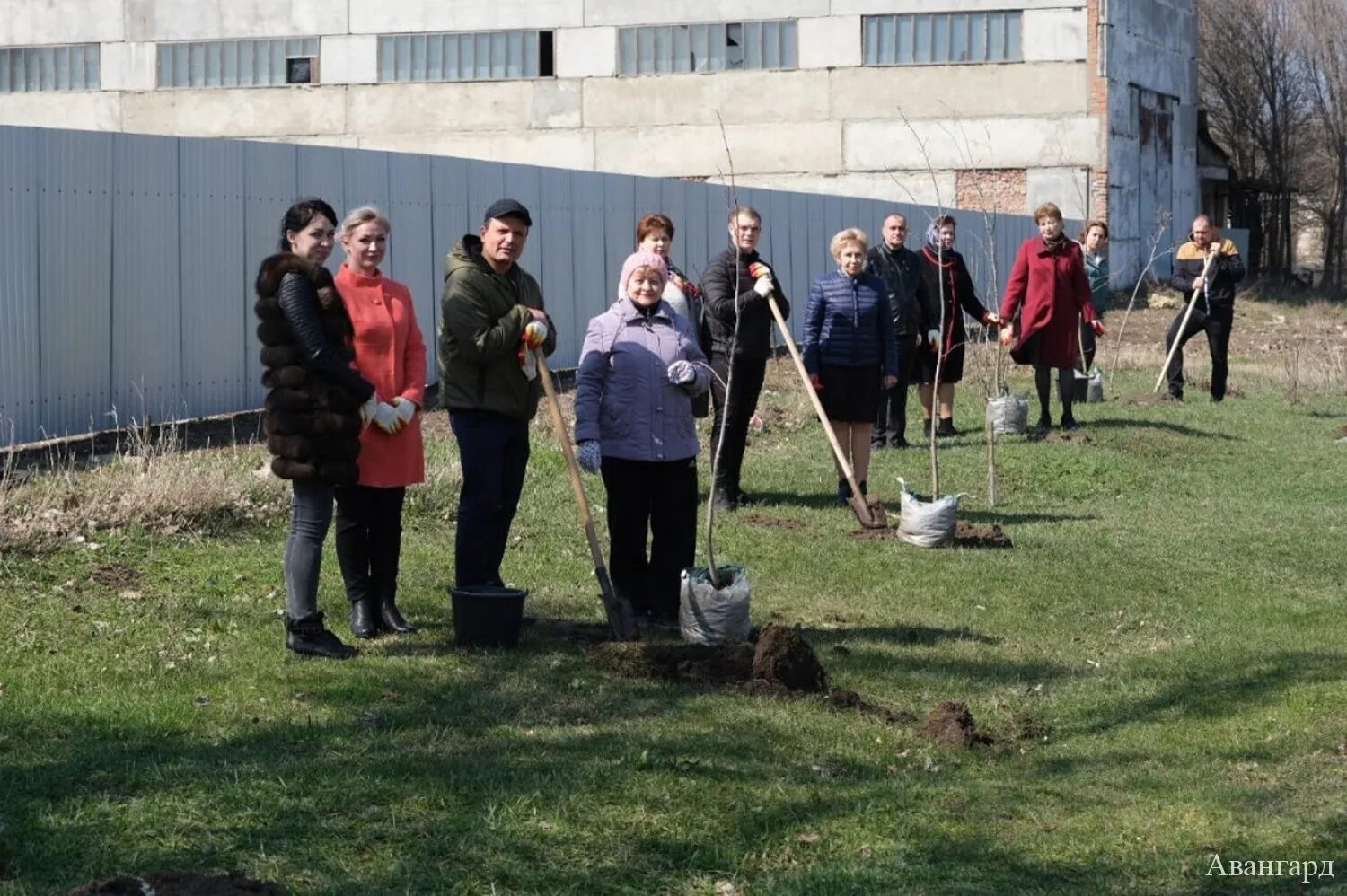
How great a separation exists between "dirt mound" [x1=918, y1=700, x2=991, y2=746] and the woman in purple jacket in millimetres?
1992

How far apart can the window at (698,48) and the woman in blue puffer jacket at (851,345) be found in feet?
107

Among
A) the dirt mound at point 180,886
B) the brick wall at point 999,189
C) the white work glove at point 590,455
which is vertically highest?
the brick wall at point 999,189

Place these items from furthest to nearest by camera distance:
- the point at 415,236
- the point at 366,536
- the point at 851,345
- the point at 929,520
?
the point at 415,236
the point at 851,345
the point at 929,520
the point at 366,536

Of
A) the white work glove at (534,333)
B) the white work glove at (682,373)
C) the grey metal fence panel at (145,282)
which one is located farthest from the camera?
the grey metal fence panel at (145,282)

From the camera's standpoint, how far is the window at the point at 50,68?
45938mm

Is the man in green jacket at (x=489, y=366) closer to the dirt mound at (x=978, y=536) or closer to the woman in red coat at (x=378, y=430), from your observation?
the woman in red coat at (x=378, y=430)

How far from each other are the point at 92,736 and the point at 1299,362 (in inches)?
870

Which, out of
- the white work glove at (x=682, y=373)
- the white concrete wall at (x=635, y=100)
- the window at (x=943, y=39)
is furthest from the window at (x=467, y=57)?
the white work glove at (x=682, y=373)

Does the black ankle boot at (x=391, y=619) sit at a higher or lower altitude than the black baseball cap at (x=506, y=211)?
lower

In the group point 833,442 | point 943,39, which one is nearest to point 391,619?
point 833,442

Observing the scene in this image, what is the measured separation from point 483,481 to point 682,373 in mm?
1000

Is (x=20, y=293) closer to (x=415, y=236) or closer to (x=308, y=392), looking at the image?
(x=415, y=236)

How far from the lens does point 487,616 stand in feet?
26.3

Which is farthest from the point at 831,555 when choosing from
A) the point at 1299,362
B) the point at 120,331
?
the point at 1299,362
